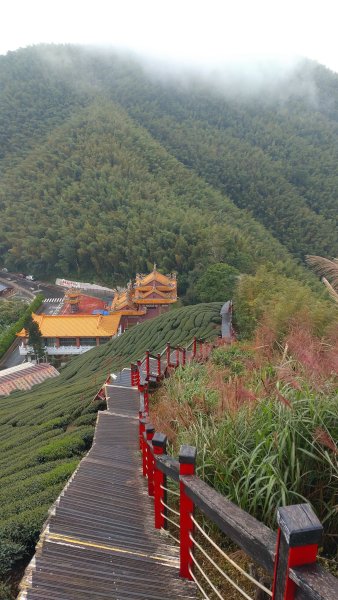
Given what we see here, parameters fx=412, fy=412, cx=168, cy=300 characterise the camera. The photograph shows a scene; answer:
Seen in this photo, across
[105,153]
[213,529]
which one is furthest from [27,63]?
[213,529]

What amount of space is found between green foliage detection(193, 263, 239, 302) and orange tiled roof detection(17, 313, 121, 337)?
513 cm

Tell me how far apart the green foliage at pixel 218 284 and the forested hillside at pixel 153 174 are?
389 cm

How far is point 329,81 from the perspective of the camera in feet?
327

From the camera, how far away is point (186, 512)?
6.63 ft

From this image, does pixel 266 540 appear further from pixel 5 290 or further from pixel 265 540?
pixel 5 290

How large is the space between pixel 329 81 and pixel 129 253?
305ft

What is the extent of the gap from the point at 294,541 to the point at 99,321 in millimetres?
21543

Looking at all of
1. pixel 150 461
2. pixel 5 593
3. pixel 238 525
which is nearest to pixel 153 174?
pixel 150 461

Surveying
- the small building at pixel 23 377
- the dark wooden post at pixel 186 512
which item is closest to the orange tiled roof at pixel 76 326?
the small building at pixel 23 377

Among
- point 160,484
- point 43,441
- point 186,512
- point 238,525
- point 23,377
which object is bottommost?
point 23,377

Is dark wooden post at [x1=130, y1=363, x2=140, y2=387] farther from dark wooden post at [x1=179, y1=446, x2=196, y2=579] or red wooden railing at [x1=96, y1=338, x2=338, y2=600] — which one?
dark wooden post at [x1=179, y1=446, x2=196, y2=579]

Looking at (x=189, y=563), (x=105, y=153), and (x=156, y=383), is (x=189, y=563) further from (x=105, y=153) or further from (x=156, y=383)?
(x=105, y=153)

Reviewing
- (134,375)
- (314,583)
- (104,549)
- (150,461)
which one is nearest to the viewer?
(314,583)

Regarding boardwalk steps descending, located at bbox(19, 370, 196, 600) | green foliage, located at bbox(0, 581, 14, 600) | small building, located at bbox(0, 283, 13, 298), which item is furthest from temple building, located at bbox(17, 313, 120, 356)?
green foliage, located at bbox(0, 581, 14, 600)
